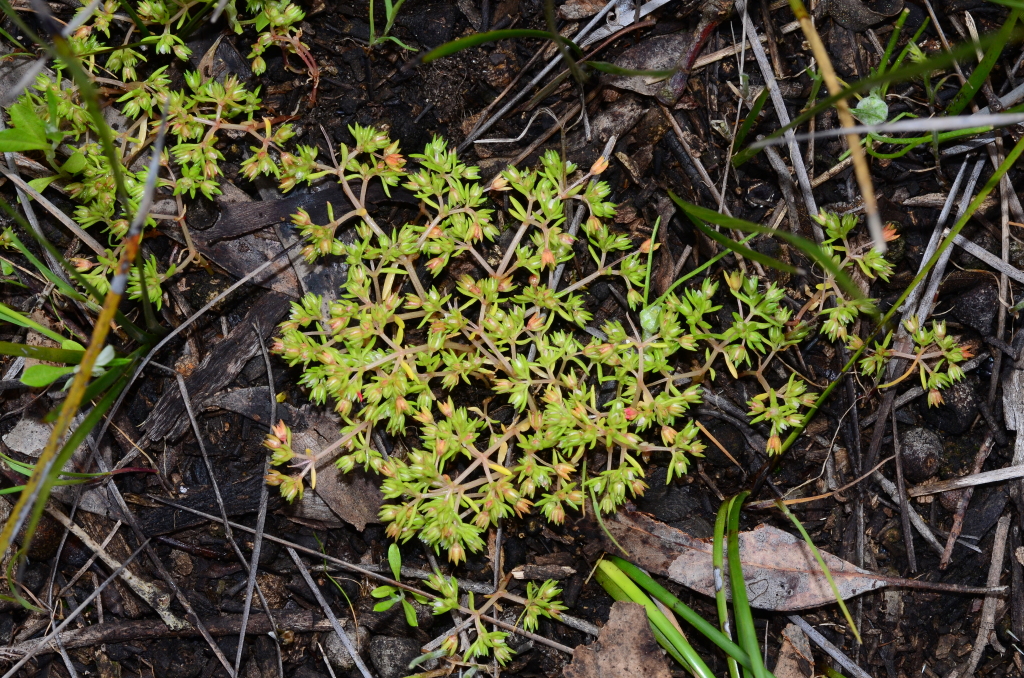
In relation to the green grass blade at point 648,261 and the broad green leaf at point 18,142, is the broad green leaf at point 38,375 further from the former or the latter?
the green grass blade at point 648,261

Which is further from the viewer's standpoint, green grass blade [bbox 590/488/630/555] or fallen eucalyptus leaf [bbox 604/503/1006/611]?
fallen eucalyptus leaf [bbox 604/503/1006/611]

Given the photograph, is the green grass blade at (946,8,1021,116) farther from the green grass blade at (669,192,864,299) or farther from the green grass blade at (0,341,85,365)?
the green grass blade at (0,341,85,365)

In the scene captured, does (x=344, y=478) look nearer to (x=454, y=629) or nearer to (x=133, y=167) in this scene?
(x=454, y=629)

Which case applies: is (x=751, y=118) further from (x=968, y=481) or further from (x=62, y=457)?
(x=62, y=457)

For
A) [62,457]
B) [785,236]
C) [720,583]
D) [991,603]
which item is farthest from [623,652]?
[62,457]

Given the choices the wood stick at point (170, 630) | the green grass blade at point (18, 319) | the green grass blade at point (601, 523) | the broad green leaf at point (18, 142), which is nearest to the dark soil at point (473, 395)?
the wood stick at point (170, 630)

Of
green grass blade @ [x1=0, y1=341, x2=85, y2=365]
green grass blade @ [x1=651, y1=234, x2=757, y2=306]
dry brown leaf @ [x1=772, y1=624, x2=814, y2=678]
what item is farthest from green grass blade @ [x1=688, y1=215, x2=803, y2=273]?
green grass blade @ [x1=0, y1=341, x2=85, y2=365]
